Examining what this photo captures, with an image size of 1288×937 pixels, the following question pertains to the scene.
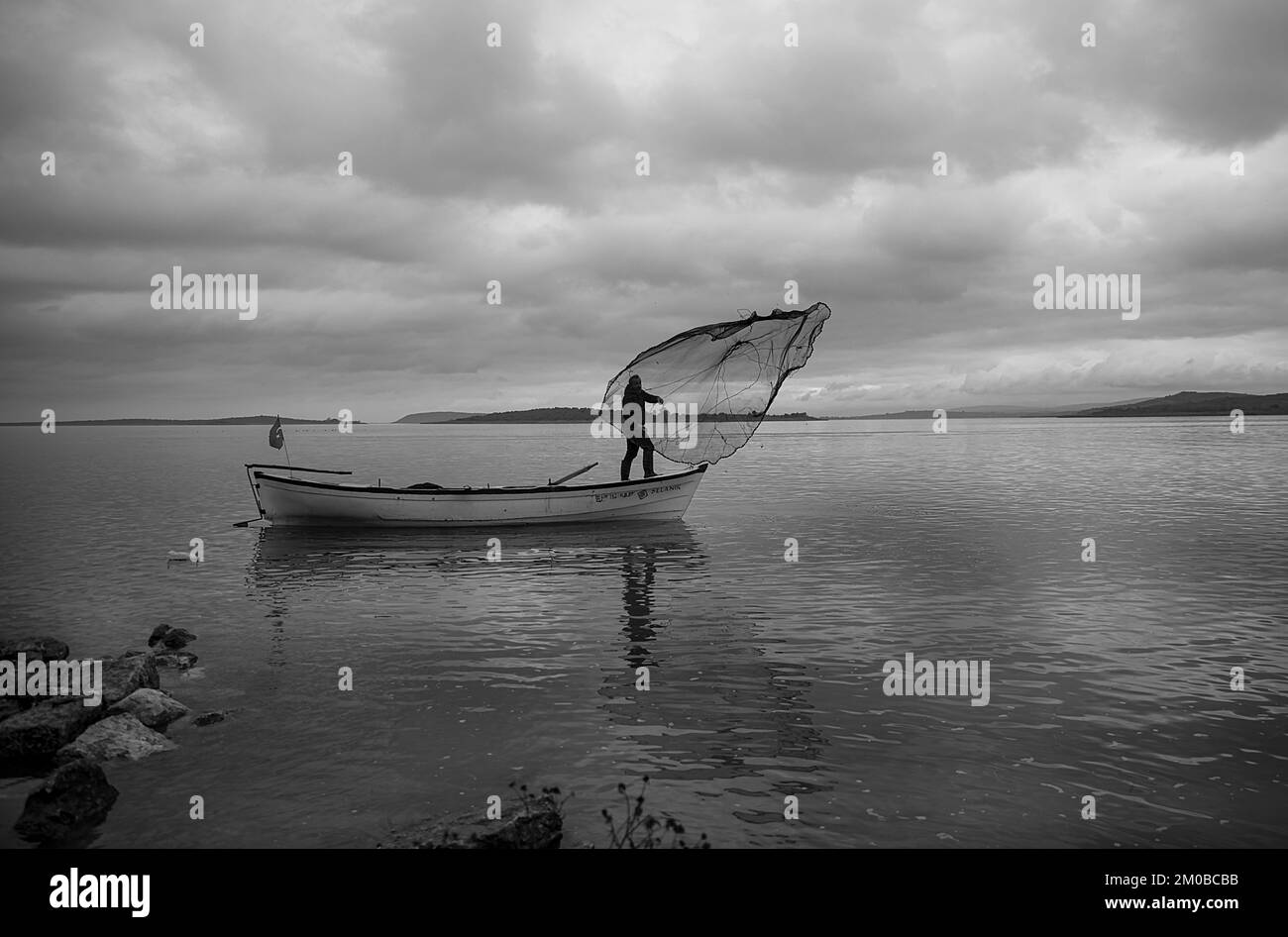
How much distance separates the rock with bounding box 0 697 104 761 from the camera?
455 inches

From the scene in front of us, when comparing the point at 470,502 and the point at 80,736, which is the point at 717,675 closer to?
the point at 80,736

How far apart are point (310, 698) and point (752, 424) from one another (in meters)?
15.2

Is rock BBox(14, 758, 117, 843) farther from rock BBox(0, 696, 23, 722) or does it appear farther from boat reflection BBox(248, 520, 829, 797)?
boat reflection BBox(248, 520, 829, 797)

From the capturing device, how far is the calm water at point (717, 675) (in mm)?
9820

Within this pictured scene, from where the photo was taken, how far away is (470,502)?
3366 cm

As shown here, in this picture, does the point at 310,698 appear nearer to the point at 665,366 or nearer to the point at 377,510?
the point at 665,366

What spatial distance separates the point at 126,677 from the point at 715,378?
Result: 652 inches

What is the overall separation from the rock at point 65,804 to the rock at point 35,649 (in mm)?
7681

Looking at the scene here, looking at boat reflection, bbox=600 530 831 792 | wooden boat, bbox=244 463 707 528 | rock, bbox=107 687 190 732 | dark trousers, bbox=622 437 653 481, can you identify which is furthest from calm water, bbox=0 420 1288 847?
dark trousers, bbox=622 437 653 481

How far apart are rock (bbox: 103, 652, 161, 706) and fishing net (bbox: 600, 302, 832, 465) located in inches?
584
